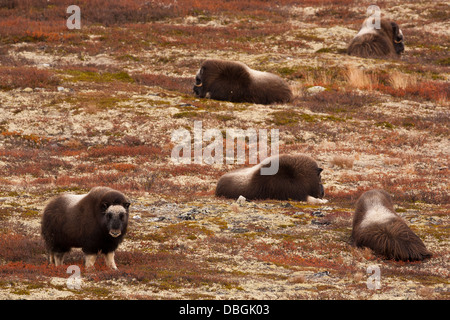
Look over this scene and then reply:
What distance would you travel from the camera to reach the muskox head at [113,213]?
10.7 meters

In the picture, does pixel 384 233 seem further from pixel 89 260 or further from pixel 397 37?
pixel 397 37

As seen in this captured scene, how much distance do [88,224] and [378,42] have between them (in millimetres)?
32047

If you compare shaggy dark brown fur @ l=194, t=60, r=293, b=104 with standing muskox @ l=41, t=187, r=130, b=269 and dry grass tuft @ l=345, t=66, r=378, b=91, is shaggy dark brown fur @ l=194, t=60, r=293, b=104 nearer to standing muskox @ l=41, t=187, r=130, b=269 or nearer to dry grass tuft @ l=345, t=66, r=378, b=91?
dry grass tuft @ l=345, t=66, r=378, b=91

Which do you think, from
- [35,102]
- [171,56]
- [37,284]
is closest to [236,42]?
[171,56]

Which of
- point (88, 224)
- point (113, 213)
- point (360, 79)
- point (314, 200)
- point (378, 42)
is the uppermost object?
point (378, 42)

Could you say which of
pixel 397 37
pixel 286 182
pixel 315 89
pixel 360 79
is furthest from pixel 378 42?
pixel 286 182

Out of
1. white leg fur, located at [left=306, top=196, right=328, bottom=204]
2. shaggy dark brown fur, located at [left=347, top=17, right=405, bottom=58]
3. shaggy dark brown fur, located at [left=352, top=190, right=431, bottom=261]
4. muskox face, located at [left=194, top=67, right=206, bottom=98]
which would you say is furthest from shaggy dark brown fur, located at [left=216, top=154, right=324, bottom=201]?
shaggy dark brown fur, located at [left=347, top=17, right=405, bottom=58]

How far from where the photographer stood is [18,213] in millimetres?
14812

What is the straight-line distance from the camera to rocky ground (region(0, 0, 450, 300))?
36.1 feet

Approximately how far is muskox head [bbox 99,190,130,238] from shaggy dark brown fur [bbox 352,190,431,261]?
16.4ft

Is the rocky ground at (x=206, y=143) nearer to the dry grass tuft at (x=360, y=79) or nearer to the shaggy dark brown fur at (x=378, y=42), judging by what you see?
the dry grass tuft at (x=360, y=79)

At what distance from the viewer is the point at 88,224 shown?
36.6 feet

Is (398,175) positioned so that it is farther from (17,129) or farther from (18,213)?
(17,129)
